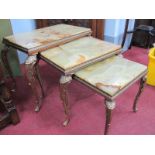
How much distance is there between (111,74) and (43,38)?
658mm

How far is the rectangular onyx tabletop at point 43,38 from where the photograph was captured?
1.37 meters

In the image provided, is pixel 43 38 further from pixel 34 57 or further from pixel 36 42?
pixel 34 57

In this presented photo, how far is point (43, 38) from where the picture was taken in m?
1.50

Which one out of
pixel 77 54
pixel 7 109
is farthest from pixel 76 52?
pixel 7 109

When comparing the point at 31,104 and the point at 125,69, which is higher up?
the point at 125,69

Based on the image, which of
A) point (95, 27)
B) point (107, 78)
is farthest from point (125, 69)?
point (95, 27)

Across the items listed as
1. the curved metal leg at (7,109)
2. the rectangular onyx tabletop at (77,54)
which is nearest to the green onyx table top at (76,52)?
the rectangular onyx tabletop at (77,54)

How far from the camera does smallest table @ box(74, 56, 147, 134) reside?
107 cm

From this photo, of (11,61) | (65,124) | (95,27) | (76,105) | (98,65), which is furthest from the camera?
(95,27)

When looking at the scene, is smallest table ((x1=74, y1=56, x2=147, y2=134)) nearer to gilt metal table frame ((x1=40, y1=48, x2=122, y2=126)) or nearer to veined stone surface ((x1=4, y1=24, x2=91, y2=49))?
gilt metal table frame ((x1=40, y1=48, x2=122, y2=126))

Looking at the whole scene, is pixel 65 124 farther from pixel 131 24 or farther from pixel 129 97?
pixel 131 24

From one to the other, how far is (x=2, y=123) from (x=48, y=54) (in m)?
0.63

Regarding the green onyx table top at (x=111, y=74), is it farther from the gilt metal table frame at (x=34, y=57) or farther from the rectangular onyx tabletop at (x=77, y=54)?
the gilt metal table frame at (x=34, y=57)

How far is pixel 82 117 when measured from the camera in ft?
5.01
